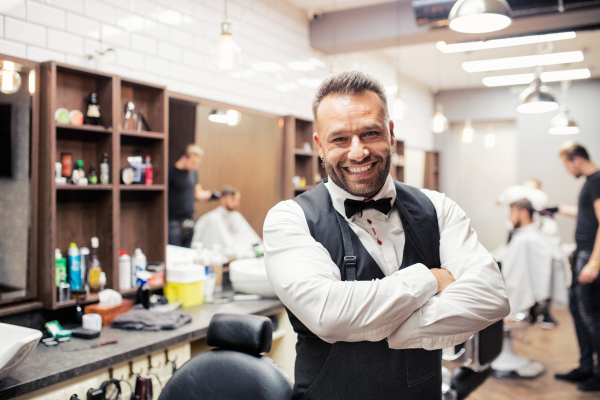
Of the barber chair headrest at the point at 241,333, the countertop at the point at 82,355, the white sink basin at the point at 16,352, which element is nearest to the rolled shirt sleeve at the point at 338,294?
the barber chair headrest at the point at 241,333

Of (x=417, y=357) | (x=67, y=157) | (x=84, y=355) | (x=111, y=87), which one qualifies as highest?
(x=111, y=87)

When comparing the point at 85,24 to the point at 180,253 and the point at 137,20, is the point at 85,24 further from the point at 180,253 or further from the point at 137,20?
the point at 180,253

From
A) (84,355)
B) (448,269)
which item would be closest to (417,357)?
(448,269)

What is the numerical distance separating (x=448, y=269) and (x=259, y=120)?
2.88 m

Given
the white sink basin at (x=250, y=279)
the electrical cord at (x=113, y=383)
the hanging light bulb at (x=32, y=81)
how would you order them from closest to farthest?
the electrical cord at (x=113, y=383) → the hanging light bulb at (x=32, y=81) → the white sink basin at (x=250, y=279)

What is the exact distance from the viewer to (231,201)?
3.75 metres

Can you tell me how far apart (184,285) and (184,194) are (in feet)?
2.13

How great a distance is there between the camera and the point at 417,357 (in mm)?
1387

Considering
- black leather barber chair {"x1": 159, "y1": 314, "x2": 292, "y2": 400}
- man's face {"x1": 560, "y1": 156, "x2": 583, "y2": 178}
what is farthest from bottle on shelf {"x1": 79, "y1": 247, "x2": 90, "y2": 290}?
man's face {"x1": 560, "y1": 156, "x2": 583, "y2": 178}

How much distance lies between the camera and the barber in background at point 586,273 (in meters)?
3.71

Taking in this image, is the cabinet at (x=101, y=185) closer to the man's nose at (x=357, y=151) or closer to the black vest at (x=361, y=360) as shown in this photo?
the black vest at (x=361, y=360)

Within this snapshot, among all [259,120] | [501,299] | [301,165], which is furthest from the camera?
[301,165]

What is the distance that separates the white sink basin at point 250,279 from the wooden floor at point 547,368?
74.1 inches

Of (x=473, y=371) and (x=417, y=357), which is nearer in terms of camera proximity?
(x=417, y=357)
